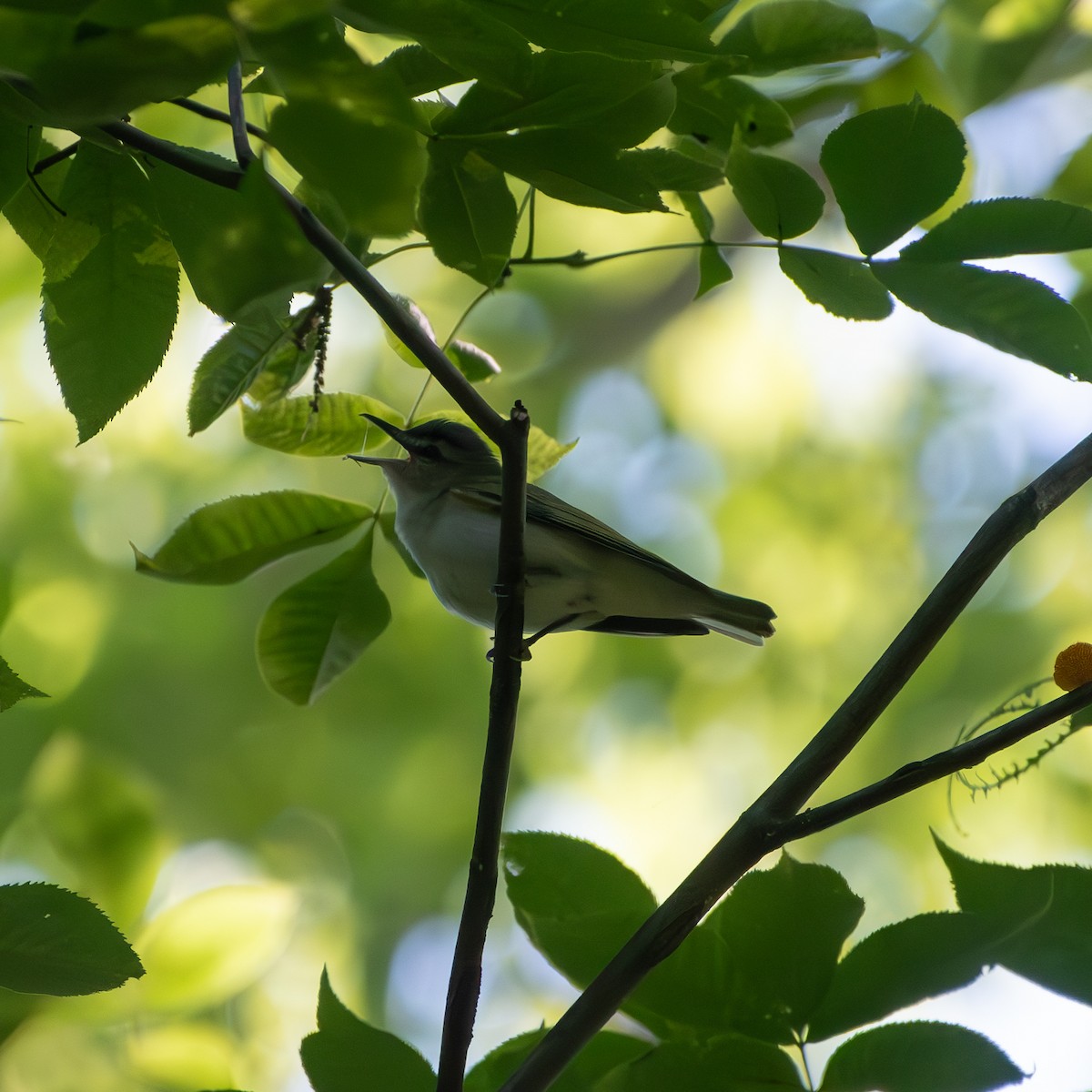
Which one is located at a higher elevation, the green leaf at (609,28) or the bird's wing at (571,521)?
the bird's wing at (571,521)

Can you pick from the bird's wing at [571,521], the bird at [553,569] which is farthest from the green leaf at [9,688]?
the bird's wing at [571,521]

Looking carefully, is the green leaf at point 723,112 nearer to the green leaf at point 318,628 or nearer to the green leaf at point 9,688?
the green leaf at point 318,628

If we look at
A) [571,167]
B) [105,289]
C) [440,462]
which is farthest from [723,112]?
[440,462]

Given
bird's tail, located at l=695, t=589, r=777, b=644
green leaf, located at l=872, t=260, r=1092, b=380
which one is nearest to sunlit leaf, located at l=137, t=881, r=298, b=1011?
green leaf, located at l=872, t=260, r=1092, b=380

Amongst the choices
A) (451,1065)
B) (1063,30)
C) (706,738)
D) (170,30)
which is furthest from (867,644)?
(170,30)

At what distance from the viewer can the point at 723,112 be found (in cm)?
201

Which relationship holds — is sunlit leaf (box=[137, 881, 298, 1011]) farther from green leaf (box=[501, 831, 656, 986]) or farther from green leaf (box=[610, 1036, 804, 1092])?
green leaf (box=[610, 1036, 804, 1092])

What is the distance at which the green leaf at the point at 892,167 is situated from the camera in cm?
161

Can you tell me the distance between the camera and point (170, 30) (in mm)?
897

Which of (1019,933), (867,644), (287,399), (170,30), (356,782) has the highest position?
(867,644)

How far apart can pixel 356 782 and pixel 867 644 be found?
3.60m

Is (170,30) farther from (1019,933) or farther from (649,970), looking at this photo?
(1019,933)

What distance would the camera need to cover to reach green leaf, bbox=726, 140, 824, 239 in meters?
1.74

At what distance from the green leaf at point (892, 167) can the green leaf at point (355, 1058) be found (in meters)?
1.33
